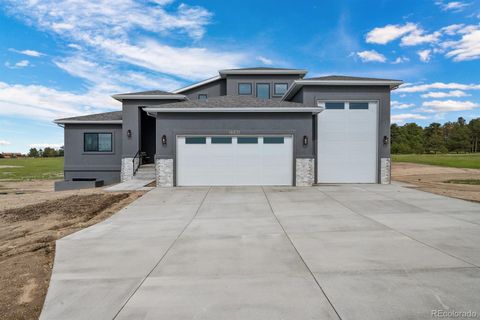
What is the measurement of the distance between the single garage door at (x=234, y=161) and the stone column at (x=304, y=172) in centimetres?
37

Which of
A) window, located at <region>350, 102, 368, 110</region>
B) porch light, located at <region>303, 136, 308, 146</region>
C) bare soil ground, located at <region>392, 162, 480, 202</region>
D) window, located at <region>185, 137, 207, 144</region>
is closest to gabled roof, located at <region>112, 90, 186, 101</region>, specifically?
window, located at <region>185, 137, 207, 144</region>

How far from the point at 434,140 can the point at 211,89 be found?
87.3 m

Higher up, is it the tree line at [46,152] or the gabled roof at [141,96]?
the gabled roof at [141,96]

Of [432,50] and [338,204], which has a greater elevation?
[432,50]

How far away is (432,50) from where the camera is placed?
75.7ft

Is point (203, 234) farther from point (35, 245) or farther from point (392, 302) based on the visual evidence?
point (392, 302)

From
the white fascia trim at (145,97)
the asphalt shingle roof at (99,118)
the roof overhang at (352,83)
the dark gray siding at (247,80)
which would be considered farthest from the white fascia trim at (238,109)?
the dark gray siding at (247,80)

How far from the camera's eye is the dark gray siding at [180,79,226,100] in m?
21.3

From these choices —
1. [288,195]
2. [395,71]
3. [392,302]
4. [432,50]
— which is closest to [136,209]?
[288,195]

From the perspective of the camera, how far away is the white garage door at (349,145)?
1454cm

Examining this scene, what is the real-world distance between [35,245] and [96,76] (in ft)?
65.4

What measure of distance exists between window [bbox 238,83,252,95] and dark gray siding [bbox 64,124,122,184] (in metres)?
9.37

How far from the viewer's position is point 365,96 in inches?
571

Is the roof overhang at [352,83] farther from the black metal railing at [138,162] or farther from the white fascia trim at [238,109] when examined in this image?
the black metal railing at [138,162]
